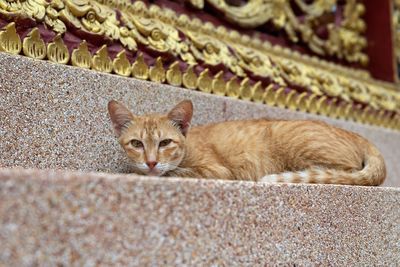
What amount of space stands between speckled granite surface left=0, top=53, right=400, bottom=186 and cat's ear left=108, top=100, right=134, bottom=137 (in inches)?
2.1

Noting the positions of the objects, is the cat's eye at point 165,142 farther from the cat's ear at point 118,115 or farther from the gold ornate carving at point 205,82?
the gold ornate carving at point 205,82

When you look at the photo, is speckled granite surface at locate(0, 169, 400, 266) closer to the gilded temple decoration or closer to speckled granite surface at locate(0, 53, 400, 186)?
speckled granite surface at locate(0, 53, 400, 186)

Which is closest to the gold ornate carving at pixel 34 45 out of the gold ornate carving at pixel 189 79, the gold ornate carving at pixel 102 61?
the gold ornate carving at pixel 102 61

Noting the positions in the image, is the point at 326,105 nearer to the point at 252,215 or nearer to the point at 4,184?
the point at 252,215

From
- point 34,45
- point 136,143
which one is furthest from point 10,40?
point 136,143

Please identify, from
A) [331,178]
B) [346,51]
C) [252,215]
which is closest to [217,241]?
[252,215]

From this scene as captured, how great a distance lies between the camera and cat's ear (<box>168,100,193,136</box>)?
0.89m

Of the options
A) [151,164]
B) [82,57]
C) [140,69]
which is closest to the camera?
[151,164]

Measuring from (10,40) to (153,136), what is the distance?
12.2 inches

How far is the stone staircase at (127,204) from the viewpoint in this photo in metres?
0.42

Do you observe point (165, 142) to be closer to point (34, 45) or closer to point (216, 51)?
point (34, 45)

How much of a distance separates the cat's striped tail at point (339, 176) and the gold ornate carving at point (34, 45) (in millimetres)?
478

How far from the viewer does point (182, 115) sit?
905mm

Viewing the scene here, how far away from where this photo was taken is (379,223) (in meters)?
0.79
